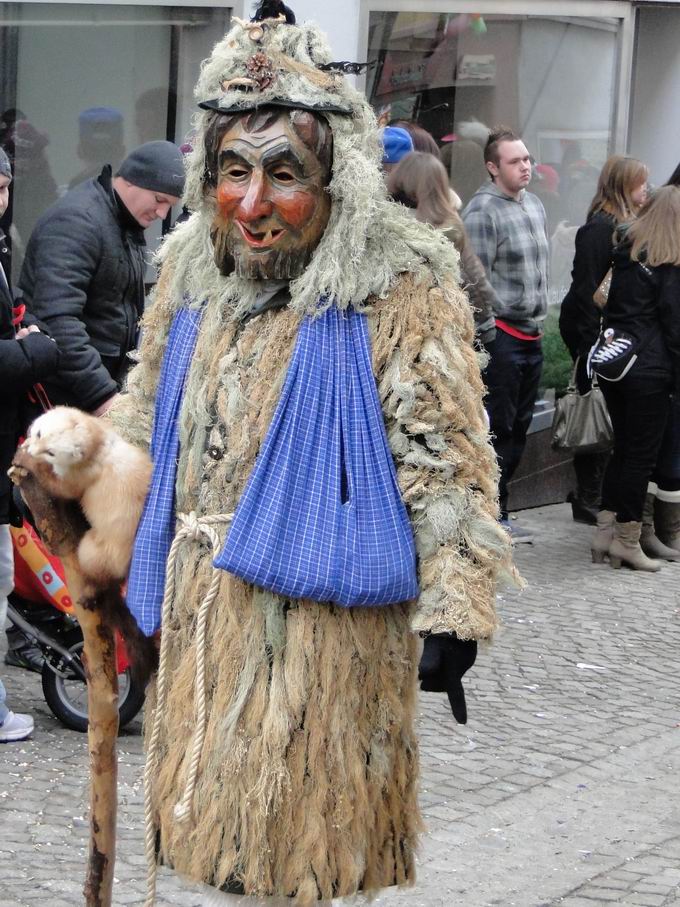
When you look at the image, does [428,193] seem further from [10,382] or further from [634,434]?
[10,382]

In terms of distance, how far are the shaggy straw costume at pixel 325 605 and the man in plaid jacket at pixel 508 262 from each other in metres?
4.82

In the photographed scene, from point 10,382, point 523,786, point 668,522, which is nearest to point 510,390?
point 668,522

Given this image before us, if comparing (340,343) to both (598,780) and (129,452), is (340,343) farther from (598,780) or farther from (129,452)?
(598,780)

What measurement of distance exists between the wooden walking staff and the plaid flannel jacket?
16.1 feet

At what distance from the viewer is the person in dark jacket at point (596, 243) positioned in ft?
27.0

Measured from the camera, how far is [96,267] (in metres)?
5.38

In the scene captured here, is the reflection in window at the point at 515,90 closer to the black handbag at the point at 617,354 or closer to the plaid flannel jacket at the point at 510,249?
the plaid flannel jacket at the point at 510,249

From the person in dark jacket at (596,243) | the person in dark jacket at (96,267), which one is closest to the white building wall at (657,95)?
the person in dark jacket at (596,243)

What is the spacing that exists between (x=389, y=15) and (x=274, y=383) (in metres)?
6.18

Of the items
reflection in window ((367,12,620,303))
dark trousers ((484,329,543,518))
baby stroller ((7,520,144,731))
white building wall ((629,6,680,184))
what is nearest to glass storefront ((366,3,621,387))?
reflection in window ((367,12,620,303))

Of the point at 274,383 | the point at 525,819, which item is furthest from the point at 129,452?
the point at 525,819

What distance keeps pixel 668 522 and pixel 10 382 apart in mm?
4829

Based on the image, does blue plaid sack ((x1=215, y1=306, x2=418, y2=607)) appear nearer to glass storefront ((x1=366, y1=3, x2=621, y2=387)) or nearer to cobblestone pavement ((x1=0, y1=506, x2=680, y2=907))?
cobblestone pavement ((x1=0, y1=506, x2=680, y2=907))

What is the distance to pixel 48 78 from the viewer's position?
7.36 meters
